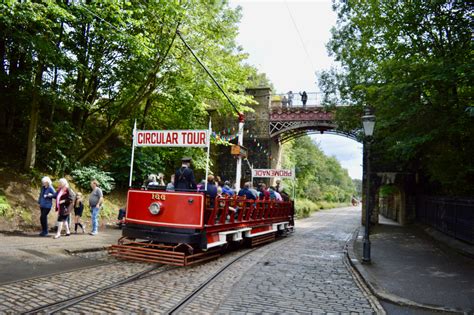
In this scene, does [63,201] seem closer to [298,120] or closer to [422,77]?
[422,77]

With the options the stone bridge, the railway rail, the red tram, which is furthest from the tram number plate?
the stone bridge

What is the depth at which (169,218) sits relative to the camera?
788cm

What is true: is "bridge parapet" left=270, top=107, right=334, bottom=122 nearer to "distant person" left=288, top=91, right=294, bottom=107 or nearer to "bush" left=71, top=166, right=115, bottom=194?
"distant person" left=288, top=91, right=294, bottom=107

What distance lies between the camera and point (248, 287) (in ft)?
20.2

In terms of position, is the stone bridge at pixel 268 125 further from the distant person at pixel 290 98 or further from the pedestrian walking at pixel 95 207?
the pedestrian walking at pixel 95 207

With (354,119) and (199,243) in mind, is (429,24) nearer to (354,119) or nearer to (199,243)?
(354,119)

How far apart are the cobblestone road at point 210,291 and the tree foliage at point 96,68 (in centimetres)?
723

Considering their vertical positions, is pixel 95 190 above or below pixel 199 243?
above

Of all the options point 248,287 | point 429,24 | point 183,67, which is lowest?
point 248,287

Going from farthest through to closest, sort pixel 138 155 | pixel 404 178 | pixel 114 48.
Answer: pixel 404 178 → pixel 138 155 → pixel 114 48

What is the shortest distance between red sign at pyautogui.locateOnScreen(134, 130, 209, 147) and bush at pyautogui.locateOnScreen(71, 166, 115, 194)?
6779 mm

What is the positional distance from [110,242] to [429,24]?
13.1 meters

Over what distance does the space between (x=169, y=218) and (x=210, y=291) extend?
98.7 inches

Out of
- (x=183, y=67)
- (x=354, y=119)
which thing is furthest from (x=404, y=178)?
(x=183, y=67)
